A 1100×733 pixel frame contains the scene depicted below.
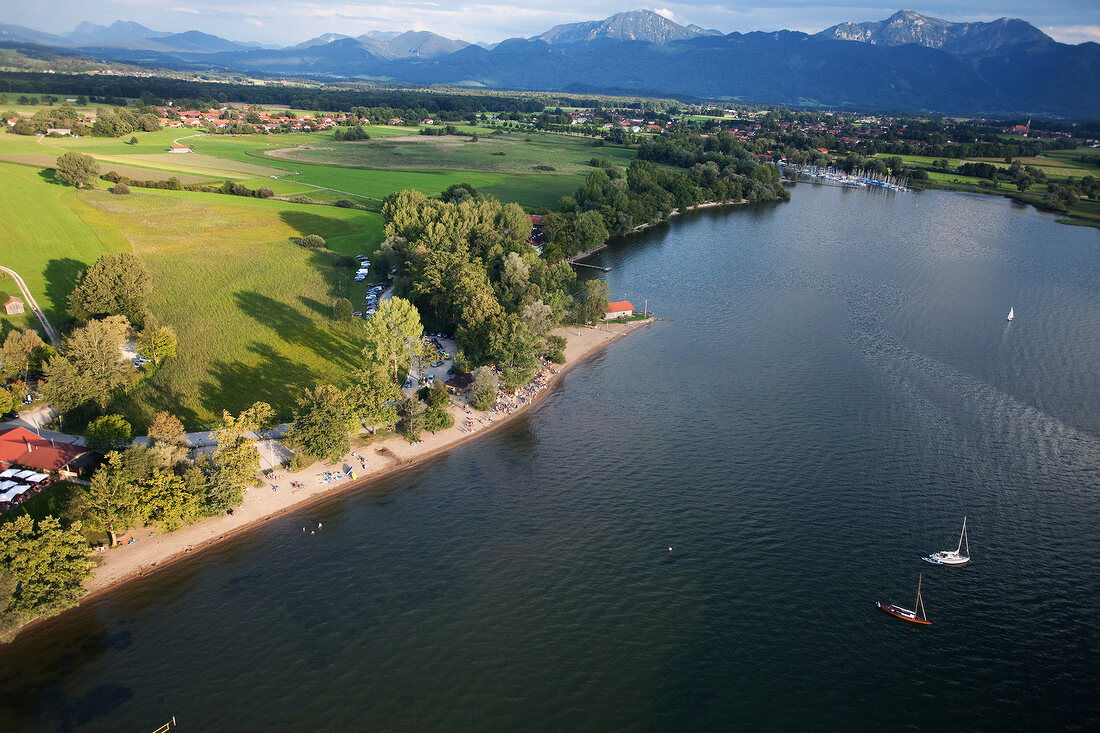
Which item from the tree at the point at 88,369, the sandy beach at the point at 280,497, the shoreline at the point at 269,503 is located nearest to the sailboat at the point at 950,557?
the shoreline at the point at 269,503

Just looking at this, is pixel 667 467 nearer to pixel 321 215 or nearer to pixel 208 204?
pixel 321 215

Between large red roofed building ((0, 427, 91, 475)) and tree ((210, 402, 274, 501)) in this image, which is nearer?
tree ((210, 402, 274, 501))

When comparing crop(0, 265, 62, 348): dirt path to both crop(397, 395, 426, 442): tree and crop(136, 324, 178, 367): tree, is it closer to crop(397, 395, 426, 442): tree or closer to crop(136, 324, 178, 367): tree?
crop(136, 324, 178, 367): tree

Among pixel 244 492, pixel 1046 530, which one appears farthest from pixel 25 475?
pixel 1046 530

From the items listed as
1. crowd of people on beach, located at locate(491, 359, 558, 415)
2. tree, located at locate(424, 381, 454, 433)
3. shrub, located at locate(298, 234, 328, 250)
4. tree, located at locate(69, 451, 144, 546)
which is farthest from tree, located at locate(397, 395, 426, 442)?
shrub, located at locate(298, 234, 328, 250)

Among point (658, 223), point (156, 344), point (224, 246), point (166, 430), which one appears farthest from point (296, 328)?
point (658, 223)

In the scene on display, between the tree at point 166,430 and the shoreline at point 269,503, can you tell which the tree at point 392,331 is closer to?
the shoreline at point 269,503

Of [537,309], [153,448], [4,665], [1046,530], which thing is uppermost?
[537,309]

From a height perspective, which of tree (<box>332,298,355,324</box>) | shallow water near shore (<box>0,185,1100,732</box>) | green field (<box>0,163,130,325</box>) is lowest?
shallow water near shore (<box>0,185,1100,732</box>)
